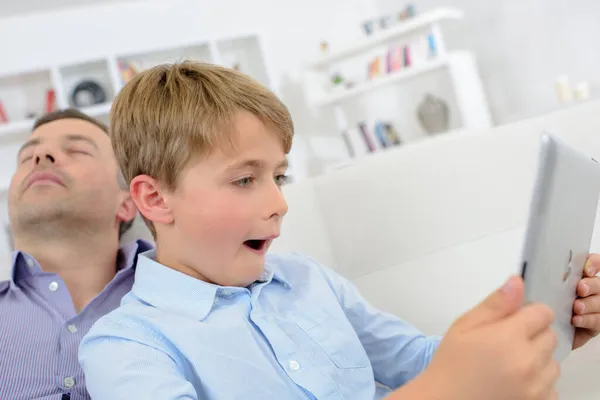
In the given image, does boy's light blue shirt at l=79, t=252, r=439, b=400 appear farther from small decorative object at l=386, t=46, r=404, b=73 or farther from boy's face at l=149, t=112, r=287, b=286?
small decorative object at l=386, t=46, r=404, b=73

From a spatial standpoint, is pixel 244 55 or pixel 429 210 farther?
pixel 244 55

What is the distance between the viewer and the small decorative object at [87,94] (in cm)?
430

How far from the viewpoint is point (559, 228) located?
0.64 m

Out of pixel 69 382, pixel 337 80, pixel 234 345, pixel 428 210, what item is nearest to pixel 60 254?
pixel 69 382

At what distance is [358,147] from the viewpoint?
441 centimetres

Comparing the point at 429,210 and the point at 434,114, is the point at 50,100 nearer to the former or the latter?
the point at 434,114

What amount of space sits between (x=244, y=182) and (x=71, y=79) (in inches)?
158

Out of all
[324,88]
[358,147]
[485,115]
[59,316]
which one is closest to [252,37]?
[324,88]

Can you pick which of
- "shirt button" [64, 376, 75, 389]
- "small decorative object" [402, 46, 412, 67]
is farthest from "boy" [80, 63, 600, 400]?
"small decorative object" [402, 46, 412, 67]

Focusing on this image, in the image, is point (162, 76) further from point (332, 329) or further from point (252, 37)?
point (252, 37)

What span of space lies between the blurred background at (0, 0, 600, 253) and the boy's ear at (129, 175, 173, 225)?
2.94 meters

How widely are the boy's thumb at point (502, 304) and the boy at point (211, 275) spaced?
14.0 inches

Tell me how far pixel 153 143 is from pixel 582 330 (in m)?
0.67

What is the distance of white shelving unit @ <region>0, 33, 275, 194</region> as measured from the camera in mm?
4219
